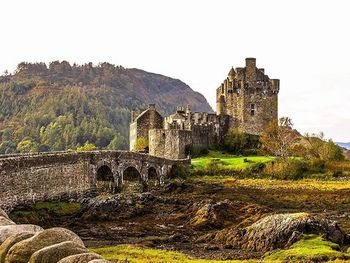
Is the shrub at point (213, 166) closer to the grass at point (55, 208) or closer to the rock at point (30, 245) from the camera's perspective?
the grass at point (55, 208)

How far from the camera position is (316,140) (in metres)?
74.9

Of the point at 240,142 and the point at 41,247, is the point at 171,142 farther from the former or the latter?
the point at 41,247

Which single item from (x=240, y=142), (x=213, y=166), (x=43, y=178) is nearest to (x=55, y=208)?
(x=43, y=178)

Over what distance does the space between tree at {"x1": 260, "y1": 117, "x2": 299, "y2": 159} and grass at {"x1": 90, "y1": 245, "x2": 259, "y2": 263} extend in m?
43.6

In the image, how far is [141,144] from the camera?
80.9m

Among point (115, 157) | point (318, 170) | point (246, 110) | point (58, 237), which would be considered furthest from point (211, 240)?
point (246, 110)

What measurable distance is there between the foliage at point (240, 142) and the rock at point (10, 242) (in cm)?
6047

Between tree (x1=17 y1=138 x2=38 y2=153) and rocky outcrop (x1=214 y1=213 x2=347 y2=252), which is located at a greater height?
tree (x1=17 y1=138 x2=38 y2=153)

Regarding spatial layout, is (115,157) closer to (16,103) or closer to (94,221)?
(94,221)

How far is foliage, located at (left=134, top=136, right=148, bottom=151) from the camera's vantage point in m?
80.5

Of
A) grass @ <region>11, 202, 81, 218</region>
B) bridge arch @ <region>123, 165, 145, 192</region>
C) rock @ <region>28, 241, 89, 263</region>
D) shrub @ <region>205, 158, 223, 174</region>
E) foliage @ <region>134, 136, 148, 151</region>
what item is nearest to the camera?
rock @ <region>28, 241, 89, 263</region>

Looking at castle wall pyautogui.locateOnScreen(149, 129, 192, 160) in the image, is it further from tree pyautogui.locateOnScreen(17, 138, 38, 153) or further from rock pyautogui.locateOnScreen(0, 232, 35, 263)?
tree pyautogui.locateOnScreen(17, 138, 38, 153)

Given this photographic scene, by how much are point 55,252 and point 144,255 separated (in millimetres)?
10880

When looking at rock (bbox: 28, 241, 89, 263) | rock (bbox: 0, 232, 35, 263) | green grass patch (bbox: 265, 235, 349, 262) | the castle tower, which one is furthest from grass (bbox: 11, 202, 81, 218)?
the castle tower
